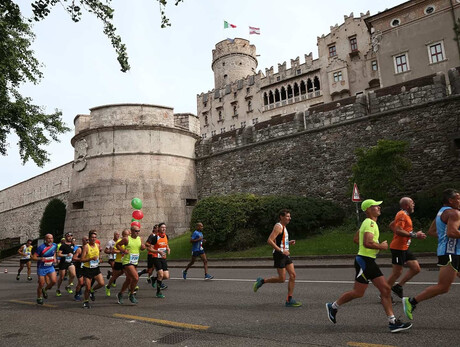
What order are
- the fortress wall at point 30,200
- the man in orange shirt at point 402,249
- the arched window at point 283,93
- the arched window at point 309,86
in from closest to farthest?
the man in orange shirt at point 402,249
the fortress wall at point 30,200
the arched window at point 309,86
the arched window at point 283,93

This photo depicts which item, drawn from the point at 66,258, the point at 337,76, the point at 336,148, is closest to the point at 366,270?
the point at 66,258

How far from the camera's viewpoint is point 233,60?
62.3m

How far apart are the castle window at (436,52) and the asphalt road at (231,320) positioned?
79.6ft

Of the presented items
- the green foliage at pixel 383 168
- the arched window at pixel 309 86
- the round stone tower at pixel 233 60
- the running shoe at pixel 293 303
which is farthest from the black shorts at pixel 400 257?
the round stone tower at pixel 233 60

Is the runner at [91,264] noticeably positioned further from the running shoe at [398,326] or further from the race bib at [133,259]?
the running shoe at [398,326]

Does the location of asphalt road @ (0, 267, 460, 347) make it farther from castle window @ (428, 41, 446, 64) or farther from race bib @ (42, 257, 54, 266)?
castle window @ (428, 41, 446, 64)

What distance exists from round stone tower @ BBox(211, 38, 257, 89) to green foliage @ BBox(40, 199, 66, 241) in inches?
1527

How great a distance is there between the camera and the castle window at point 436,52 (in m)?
26.5

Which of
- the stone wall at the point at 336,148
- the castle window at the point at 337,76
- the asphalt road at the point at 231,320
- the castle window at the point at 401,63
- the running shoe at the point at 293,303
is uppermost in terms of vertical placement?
the castle window at the point at 337,76

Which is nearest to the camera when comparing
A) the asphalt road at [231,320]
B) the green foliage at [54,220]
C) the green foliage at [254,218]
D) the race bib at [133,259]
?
the asphalt road at [231,320]

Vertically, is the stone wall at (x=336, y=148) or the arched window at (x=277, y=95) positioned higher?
the arched window at (x=277, y=95)

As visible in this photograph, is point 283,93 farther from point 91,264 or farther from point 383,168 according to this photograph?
point 91,264

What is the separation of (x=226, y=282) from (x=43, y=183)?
1430 inches

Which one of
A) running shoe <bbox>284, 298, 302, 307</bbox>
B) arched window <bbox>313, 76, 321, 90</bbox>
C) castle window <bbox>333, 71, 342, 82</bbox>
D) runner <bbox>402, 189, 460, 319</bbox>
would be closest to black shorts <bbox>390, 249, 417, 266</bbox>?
runner <bbox>402, 189, 460, 319</bbox>
